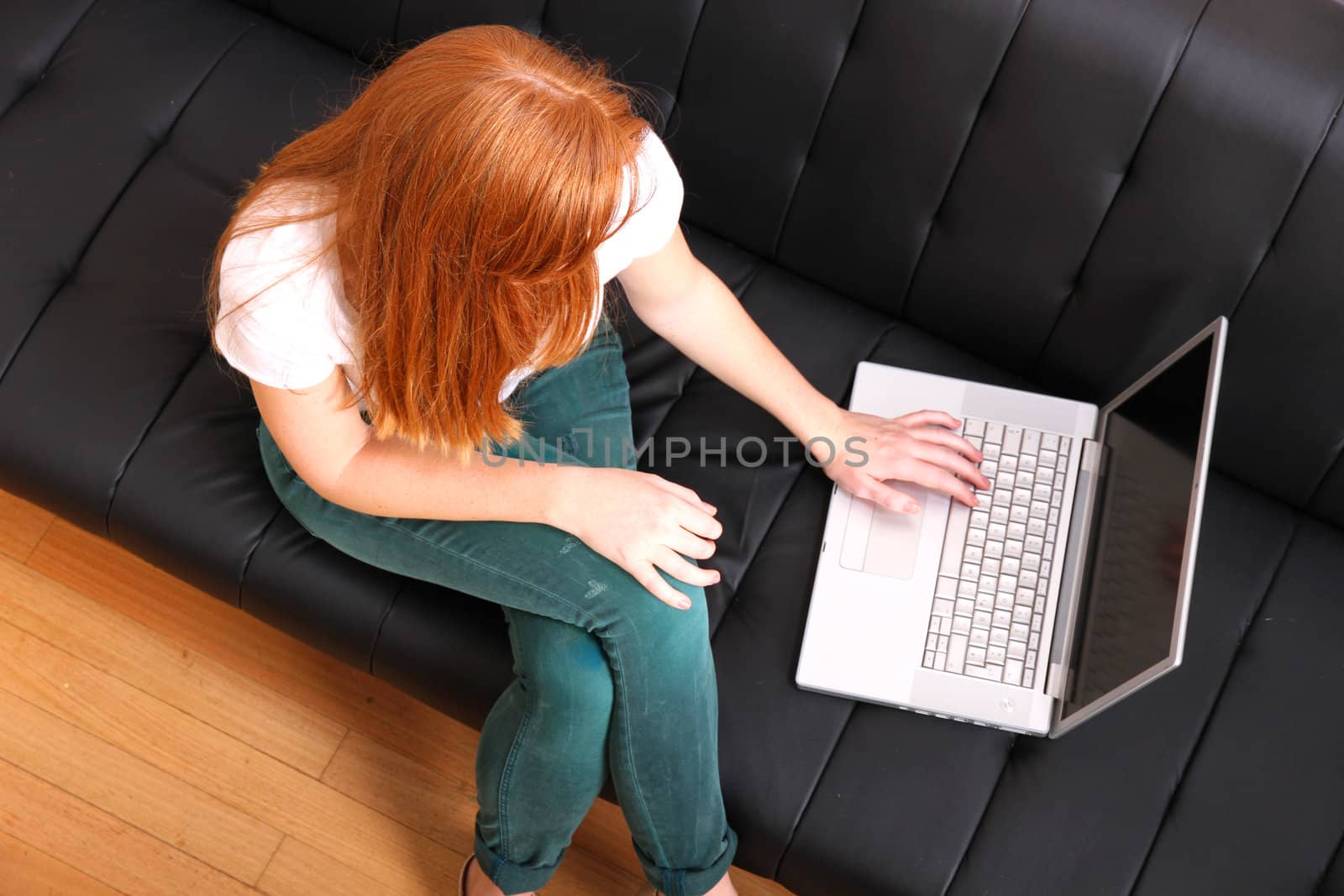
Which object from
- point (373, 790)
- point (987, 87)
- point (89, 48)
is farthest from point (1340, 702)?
point (89, 48)

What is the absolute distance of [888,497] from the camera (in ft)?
3.82

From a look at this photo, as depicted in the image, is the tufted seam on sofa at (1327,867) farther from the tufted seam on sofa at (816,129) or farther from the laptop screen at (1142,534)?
the tufted seam on sofa at (816,129)

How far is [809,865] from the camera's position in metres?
1.12

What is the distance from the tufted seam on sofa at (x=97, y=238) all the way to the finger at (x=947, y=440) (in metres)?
0.87

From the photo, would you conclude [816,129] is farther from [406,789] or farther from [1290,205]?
[406,789]

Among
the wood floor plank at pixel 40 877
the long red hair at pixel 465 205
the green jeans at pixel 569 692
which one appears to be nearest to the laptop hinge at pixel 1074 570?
the green jeans at pixel 569 692

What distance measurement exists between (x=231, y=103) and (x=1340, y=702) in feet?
5.11

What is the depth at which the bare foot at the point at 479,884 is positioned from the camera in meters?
1.19

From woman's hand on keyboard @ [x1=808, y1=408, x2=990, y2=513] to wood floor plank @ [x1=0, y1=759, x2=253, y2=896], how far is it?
3.32 feet

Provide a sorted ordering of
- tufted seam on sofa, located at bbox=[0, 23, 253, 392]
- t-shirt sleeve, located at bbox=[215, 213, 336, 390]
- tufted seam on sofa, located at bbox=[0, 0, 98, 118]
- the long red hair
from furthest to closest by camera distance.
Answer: tufted seam on sofa, located at bbox=[0, 0, 98, 118] → tufted seam on sofa, located at bbox=[0, 23, 253, 392] → t-shirt sleeve, located at bbox=[215, 213, 336, 390] → the long red hair

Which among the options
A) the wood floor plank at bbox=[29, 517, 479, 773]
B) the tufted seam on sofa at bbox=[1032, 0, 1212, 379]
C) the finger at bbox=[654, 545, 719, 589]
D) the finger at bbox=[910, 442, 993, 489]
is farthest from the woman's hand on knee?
the wood floor plank at bbox=[29, 517, 479, 773]

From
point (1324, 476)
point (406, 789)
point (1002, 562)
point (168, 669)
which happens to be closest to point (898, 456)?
point (1002, 562)

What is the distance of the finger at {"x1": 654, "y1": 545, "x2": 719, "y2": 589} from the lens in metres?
1.05

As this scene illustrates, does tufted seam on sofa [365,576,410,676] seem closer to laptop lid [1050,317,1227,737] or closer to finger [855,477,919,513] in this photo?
finger [855,477,919,513]
